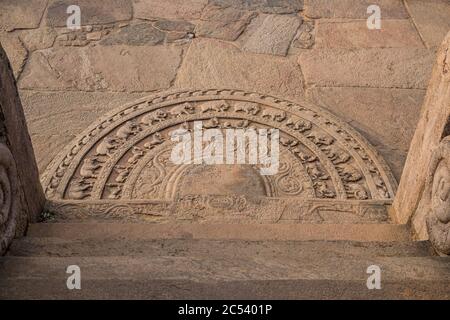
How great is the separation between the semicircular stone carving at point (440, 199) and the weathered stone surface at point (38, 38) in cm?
445

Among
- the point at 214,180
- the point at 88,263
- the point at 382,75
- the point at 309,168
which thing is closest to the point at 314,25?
the point at 382,75

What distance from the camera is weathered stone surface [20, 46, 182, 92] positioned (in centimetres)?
507

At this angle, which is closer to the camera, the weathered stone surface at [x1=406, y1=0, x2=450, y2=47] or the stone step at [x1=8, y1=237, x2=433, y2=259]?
the stone step at [x1=8, y1=237, x2=433, y2=259]

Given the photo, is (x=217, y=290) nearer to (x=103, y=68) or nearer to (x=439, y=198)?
(x=439, y=198)

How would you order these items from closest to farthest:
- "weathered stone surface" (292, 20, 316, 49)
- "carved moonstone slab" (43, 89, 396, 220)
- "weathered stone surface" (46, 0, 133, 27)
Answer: "carved moonstone slab" (43, 89, 396, 220), "weathered stone surface" (292, 20, 316, 49), "weathered stone surface" (46, 0, 133, 27)

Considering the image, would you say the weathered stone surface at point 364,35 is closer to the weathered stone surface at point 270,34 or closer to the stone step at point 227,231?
the weathered stone surface at point 270,34

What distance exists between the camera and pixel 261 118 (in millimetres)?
4594

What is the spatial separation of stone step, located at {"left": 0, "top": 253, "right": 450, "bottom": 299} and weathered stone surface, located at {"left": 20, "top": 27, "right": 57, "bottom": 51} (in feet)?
13.1

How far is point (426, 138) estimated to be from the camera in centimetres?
296

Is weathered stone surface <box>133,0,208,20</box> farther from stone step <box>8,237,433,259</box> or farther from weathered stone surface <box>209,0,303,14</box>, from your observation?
stone step <box>8,237,433,259</box>

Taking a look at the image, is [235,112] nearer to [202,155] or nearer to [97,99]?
[202,155]

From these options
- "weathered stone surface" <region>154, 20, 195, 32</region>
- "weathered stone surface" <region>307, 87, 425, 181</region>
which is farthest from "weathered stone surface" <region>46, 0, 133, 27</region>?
"weathered stone surface" <region>307, 87, 425, 181</region>

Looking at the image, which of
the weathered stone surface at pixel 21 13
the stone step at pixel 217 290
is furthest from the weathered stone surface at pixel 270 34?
the stone step at pixel 217 290
